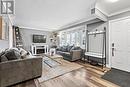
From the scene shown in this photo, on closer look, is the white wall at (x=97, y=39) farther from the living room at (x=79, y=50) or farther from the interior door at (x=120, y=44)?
the interior door at (x=120, y=44)

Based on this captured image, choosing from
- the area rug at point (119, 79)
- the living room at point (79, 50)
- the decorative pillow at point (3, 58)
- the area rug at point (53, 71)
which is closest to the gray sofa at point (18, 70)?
the living room at point (79, 50)

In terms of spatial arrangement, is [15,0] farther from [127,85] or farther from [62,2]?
[127,85]

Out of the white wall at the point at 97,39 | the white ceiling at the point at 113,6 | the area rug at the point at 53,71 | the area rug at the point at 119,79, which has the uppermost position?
the white ceiling at the point at 113,6

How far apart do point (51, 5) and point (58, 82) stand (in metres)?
2.81

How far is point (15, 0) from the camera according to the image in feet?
10.2

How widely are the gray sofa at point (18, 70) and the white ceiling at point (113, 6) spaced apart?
300cm

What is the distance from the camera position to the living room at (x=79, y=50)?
228 centimetres

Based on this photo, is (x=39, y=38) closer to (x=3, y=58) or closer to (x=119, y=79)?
(x=3, y=58)

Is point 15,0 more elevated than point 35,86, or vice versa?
point 15,0

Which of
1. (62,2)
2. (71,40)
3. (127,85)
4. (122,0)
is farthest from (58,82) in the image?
(71,40)

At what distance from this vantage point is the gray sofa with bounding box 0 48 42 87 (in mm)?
1985

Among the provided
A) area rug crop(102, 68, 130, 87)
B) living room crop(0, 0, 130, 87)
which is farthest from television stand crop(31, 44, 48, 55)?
area rug crop(102, 68, 130, 87)

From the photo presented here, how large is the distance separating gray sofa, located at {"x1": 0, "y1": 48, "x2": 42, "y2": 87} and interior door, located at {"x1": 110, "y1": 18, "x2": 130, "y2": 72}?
311cm

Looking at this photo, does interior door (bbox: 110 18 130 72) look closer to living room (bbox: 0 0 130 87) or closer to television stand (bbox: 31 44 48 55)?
living room (bbox: 0 0 130 87)
